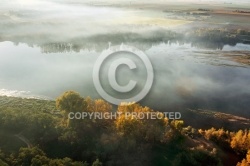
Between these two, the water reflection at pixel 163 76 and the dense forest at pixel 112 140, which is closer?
the dense forest at pixel 112 140

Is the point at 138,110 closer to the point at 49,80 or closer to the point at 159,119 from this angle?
the point at 159,119

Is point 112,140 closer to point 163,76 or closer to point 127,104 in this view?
point 127,104

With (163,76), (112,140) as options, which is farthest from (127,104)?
(163,76)

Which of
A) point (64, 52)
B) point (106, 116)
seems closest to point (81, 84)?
point (106, 116)

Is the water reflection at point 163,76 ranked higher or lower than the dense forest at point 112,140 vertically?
higher

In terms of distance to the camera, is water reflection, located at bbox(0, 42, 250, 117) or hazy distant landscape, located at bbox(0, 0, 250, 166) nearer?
hazy distant landscape, located at bbox(0, 0, 250, 166)

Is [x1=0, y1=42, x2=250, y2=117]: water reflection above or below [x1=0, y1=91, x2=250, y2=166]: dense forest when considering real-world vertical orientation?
above
